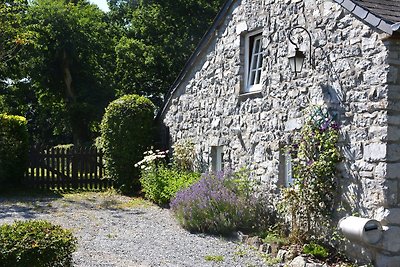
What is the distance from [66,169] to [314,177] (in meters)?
10.4

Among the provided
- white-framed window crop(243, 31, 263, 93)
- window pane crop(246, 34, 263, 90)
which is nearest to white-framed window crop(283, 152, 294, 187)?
white-framed window crop(243, 31, 263, 93)

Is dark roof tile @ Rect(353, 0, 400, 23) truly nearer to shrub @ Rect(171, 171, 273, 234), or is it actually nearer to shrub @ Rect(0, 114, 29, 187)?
shrub @ Rect(171, 171, 273, 234)

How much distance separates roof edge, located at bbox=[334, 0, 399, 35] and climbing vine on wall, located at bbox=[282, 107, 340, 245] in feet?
5.12

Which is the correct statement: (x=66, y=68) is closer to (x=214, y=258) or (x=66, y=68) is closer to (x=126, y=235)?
(x=126, y=235)

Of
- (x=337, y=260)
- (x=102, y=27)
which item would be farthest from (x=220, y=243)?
(x=102, y=27)

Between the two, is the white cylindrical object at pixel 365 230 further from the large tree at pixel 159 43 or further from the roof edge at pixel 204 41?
the large tree at pixel 159 43

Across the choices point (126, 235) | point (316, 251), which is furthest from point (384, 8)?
point (126, 235)

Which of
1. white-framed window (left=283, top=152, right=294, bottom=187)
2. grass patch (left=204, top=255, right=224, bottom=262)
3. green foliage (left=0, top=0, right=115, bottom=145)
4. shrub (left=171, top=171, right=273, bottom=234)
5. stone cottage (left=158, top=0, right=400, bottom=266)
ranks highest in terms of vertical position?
green foliage (left=0, top=0, right=115, bottom=145)

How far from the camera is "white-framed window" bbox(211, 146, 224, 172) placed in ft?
38.3

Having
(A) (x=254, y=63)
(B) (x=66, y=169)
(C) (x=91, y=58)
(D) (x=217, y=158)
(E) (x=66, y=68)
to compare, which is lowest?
(B) (x=66, y=169)

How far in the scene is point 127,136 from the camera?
47.2ft

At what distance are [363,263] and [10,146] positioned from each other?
1135cm

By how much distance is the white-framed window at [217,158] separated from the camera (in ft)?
38.3

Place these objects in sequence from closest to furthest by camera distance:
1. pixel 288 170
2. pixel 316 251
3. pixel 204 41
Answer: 1. pixel 316 251
2. pixel 288 170
3. pixel 204 41
